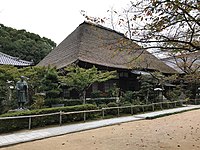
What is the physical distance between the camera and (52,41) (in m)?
37.8

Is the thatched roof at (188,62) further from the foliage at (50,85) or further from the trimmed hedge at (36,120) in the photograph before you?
the trimmed hedge at (36,120)

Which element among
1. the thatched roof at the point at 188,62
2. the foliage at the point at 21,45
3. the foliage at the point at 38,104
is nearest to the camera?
the foliage at the point at 38,104

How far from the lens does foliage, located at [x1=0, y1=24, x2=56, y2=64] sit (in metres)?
27.8

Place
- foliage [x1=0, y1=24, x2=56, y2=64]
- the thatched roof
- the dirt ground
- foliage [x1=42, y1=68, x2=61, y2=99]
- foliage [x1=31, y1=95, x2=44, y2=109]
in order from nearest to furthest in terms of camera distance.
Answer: the dirt ground, foliage [x1=31, y1=95, x2=44, y2=109], foliage [x1=42, y1=68, x2=61, y2=99], the thatched roof, foliage [x1=0, y1=24, x2=56, y2=64]

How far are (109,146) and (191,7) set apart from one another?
3923mm

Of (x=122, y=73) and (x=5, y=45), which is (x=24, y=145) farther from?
(x=5, y=45)

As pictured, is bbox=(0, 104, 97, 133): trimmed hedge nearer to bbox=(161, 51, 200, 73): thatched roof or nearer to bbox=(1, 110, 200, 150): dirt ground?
bbox=(1, 110, 200, 150): dirt ground

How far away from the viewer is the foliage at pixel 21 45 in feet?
91.1

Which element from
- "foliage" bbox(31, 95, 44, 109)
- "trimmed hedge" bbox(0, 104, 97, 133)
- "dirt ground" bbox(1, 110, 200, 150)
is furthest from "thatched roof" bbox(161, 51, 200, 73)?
"foliage" bbox(31, 95, 44, 109)

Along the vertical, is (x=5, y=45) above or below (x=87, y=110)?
above

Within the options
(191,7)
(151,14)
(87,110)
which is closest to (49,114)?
(87,110)

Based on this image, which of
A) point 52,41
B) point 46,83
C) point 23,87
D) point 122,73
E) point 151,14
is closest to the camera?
point 151,14

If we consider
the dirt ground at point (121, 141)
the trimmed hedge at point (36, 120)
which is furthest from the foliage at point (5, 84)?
the dirt ground at point (121, 141)

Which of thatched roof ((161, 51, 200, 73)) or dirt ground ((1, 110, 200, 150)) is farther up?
thatched roof ((161, 51, 200, 73))
